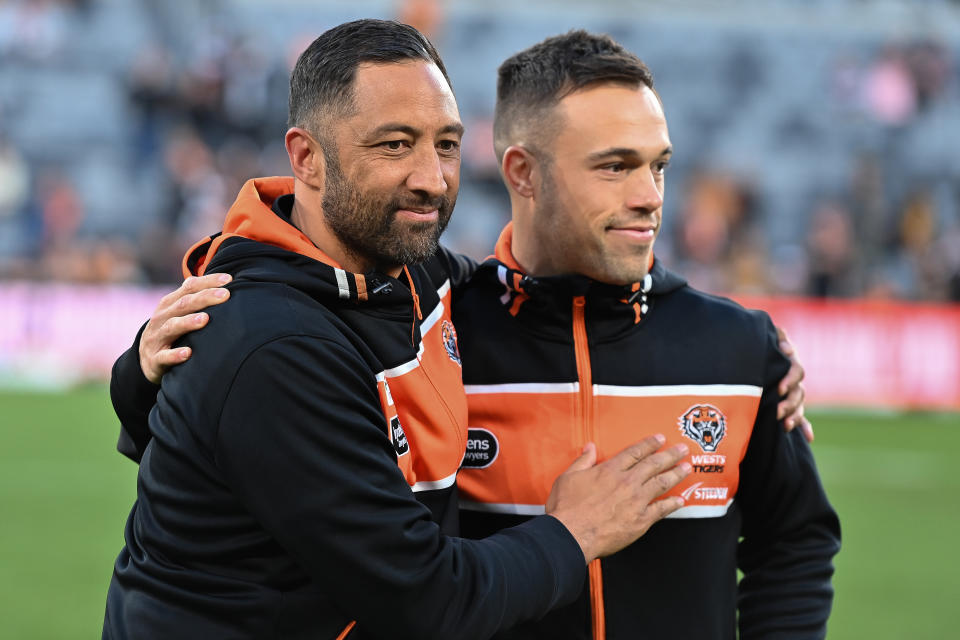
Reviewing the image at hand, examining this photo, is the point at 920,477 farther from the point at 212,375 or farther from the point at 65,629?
the point at 212,375

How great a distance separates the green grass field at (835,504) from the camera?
5.74 meters

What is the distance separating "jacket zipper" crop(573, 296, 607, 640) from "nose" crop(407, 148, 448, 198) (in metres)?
0.54

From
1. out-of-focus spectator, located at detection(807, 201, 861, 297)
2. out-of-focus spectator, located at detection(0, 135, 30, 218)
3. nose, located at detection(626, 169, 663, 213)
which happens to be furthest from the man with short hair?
out-of-focus spectator, located at detection(0, 135, 30, 218)

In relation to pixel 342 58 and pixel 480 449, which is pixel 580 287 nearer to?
pixel 480 449

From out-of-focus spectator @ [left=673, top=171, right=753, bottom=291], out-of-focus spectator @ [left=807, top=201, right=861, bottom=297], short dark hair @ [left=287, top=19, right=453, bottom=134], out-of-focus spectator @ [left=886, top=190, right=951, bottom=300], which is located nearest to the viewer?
short dark hair @ [left=287, top=19, right=453, bottom=134]

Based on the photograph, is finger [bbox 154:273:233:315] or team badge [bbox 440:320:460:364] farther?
team badge [bbox 440:320:460:364]

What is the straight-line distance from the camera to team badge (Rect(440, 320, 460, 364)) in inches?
101

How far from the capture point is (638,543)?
8.43 feet

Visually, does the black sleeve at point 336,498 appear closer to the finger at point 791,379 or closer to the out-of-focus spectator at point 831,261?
the finger at point 791,379

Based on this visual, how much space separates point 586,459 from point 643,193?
0.60 metres

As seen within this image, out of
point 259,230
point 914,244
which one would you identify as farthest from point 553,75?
point 914,244

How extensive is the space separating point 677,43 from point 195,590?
1758 cm

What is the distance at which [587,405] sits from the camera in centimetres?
262

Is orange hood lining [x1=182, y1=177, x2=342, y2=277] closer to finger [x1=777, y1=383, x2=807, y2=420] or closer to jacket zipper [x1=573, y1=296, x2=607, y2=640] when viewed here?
jacket zipper [x1=573, y1=296, x2=607, y2=640]
